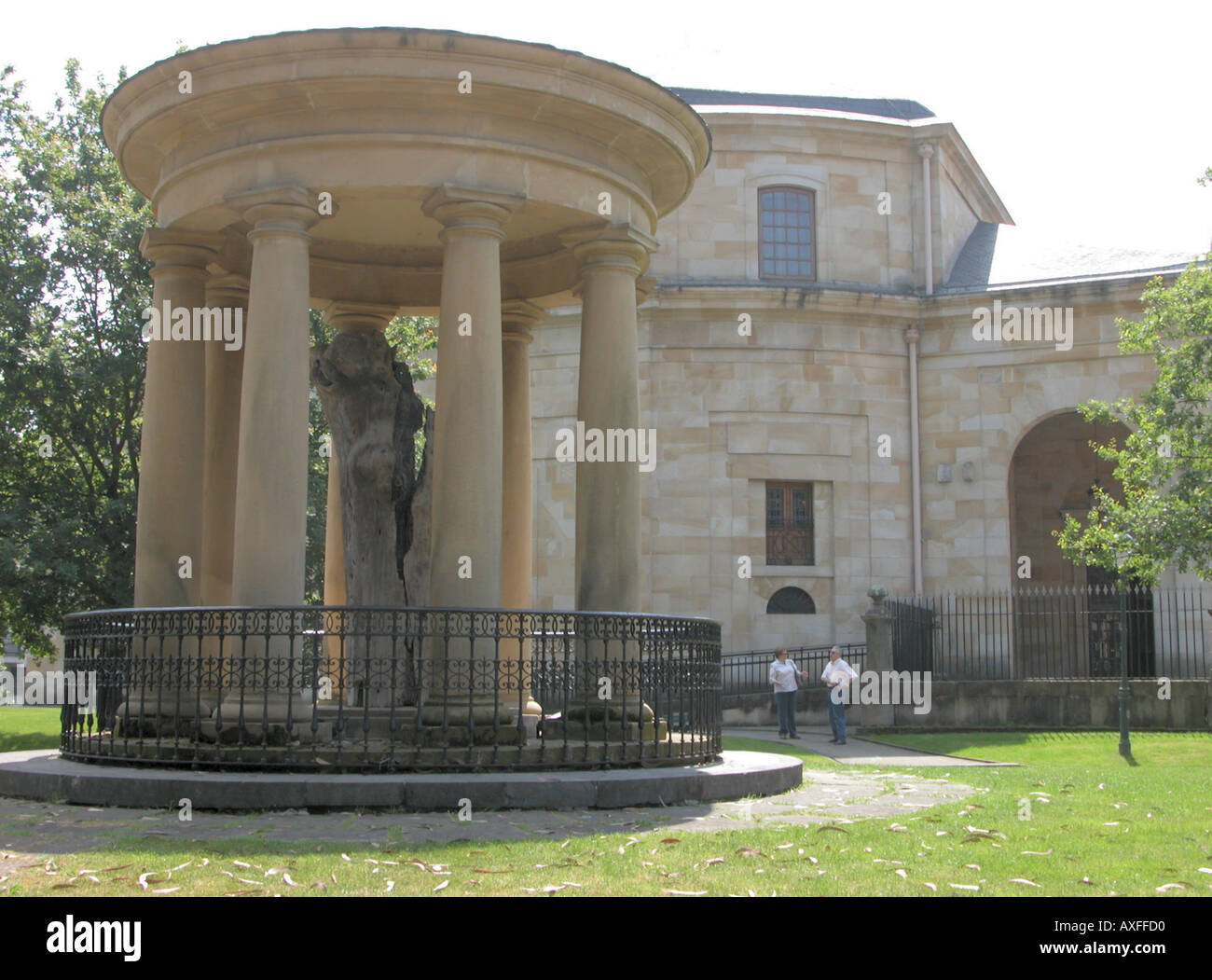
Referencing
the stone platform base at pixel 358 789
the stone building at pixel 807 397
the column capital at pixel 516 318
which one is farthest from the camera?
the stone building at pixel 807 397

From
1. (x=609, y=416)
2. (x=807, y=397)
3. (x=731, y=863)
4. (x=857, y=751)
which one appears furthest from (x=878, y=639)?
(x=731, y=863)

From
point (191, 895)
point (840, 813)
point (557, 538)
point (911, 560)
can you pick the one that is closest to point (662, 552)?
point (557, 538)

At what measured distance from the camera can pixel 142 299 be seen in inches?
1063

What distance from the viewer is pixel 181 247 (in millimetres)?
14445

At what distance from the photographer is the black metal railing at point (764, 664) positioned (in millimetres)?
29516

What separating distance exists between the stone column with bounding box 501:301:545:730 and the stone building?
14147 mm

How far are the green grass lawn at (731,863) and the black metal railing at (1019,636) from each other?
1771 centimetres

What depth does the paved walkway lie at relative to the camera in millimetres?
19453

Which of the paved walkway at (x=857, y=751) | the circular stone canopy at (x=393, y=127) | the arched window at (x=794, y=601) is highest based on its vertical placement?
the circular stone canopy at (x=393, y=127)

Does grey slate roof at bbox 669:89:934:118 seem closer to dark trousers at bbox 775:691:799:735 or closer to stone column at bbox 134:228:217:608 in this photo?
dark trousers at bbox 775:691:799:735

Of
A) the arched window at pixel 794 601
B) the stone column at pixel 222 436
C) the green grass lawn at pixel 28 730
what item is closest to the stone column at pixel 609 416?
the stone column at pixel 222 436

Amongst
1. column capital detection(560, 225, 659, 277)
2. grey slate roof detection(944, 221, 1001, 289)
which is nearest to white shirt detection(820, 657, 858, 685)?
column capital detection(560, 225, 659, 277)

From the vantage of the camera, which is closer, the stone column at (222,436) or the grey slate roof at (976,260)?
the stone column at (222,436)

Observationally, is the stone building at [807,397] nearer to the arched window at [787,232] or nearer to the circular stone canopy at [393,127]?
the arched window at [787,232]
